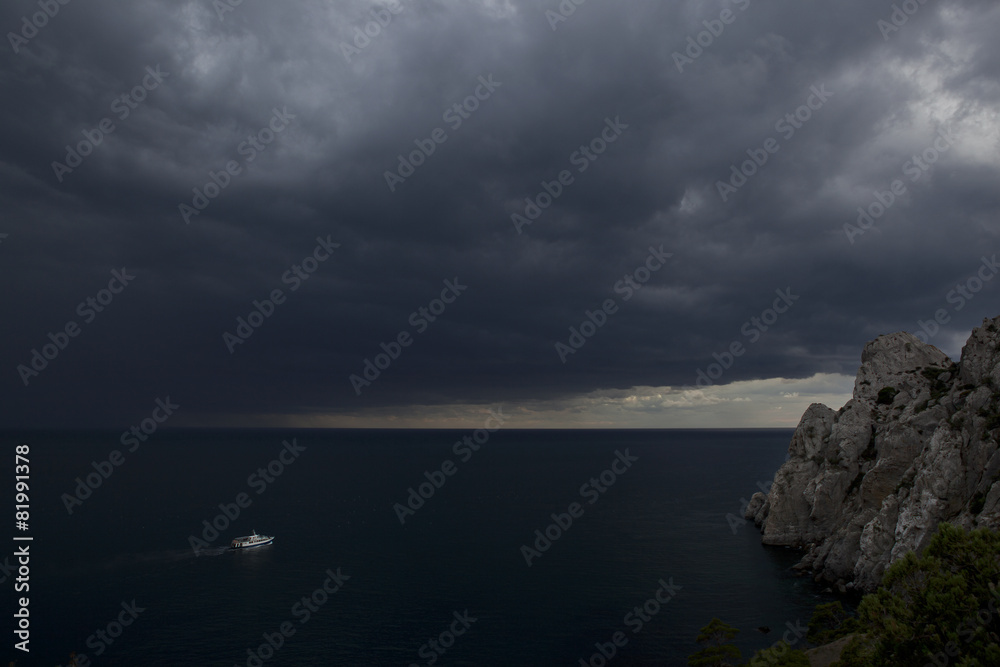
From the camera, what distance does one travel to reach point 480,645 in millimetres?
61531

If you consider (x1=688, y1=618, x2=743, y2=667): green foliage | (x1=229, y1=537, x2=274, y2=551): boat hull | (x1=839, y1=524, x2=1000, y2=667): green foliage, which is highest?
(x1=229, y1=537, x2=274, y2=551): boat hull

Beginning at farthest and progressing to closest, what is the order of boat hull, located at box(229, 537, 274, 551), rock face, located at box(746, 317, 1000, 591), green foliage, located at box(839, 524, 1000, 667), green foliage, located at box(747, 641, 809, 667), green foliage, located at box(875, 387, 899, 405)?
boat hull, located at box(229, 537, 274, 551), green foliage, located at box(875, 387, 899, 405), rock face, located at box(746, 317, 1000, 591), green foliage, located at box(747, 641, 809, 667), green foliage, located at box(839, 524, 1000, 667)

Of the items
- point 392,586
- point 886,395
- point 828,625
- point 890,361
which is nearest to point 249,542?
point 392,586

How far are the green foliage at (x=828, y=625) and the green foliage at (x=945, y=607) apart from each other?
111ft

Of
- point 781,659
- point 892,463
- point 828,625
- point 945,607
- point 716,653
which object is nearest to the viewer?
point 945,607

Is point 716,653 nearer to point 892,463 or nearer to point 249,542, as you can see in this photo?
point 892,463

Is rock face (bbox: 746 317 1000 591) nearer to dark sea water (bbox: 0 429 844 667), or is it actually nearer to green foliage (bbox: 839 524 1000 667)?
dark sea water (bbox: 0 429 844 667)

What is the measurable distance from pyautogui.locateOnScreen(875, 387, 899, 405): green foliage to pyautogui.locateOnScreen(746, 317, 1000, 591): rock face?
157 millimetres

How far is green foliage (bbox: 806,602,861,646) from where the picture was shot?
51228mm

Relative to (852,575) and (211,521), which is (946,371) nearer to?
(852,575)

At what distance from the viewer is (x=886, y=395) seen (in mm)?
99938

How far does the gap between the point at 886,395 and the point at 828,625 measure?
191ft

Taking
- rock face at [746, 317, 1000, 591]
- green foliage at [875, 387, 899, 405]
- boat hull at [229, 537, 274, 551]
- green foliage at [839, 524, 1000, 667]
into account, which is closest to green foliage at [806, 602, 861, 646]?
rock face at [746, 317, 1000, 591]

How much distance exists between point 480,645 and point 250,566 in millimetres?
50318
